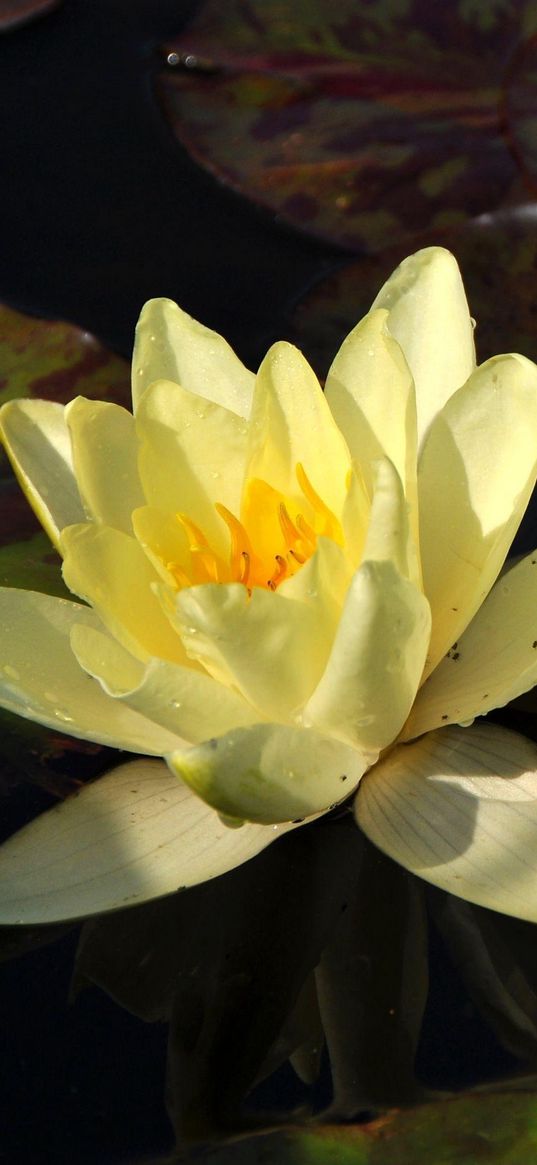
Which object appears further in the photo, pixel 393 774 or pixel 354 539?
pixel 393 774

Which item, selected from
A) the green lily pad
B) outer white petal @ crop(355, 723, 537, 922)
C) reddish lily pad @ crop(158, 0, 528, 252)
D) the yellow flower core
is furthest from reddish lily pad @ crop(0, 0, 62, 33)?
the green lily pad

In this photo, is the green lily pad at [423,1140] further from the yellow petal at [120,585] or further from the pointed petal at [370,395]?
the pointed petal at [370,395]

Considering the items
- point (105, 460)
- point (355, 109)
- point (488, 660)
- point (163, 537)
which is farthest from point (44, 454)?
point (355, 109)

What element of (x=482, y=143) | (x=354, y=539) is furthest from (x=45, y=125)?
(x=354, y=539)

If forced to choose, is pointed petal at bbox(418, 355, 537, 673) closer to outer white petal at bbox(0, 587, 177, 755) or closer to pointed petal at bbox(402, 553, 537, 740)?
pointed petal at bbox(402, 553, 537, 740)

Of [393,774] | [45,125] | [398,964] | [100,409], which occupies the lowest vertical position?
[398,964]

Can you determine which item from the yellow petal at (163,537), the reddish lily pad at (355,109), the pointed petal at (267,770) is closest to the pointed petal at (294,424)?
the yellow petal at (163,537)

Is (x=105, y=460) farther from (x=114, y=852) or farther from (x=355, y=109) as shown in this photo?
(x=355, y=109)

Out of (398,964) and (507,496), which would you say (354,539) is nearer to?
(507,496)
